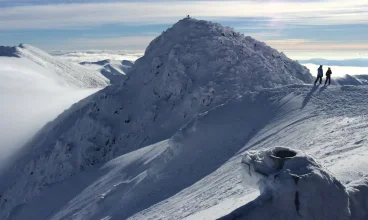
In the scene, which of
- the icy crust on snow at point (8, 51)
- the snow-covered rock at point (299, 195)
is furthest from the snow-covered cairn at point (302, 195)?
the icy crust on snow at point (8, 51)

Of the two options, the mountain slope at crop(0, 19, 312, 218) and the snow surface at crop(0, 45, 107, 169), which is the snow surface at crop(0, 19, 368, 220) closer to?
the mountain slope at crop(0, 19, 312, 218)

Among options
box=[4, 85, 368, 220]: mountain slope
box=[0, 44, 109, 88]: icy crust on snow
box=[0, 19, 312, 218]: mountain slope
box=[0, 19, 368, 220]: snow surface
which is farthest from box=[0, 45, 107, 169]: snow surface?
box=[4, 85, 368, 220]: mountain slope

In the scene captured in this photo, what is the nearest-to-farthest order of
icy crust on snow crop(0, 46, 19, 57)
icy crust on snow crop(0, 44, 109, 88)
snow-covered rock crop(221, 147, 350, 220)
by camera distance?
snow-covered rock crop(221, 147, 350, 220) < icy crust on snow crop(0, 44, 109, 88) < icy crust on snow crop(0, 46, 19, 57)

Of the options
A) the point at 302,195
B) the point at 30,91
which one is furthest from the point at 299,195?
the point at 30,91

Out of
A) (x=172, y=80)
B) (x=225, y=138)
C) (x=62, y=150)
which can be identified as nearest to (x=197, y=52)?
(x=172, y=80)

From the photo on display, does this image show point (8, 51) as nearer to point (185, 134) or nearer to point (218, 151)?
point (185, 134)

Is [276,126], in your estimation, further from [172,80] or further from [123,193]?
[172,80]
